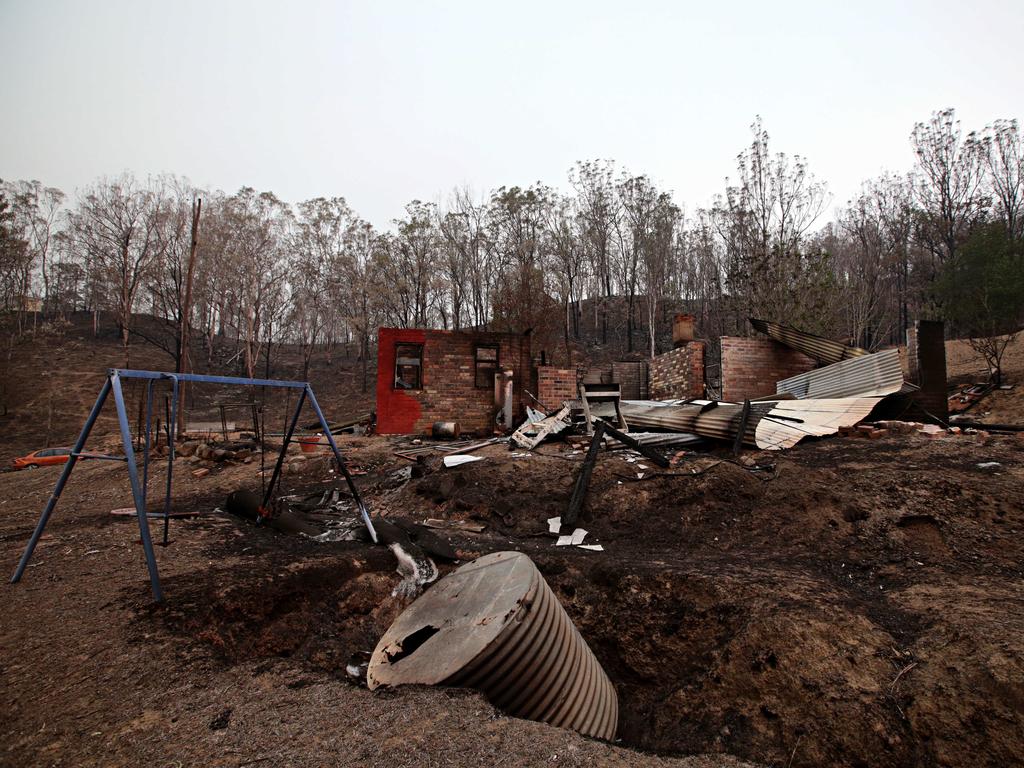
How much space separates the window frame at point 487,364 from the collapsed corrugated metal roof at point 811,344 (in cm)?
654

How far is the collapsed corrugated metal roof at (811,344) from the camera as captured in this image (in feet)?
31.5

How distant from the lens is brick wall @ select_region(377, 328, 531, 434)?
12625 millimetres

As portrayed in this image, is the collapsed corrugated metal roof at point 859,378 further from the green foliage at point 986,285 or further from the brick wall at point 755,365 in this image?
the green foliage at point 986,285

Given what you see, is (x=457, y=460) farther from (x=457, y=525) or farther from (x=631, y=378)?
(x=631, y=378)

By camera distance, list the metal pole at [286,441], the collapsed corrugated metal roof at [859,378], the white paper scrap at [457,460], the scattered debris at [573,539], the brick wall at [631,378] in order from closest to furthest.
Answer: the metal pole at [286,441], the scattered debris at [573,539], the white paper scrap at [457,460], the collapsed corrugated metal roof at [859,378], the brick wall at [631,378]

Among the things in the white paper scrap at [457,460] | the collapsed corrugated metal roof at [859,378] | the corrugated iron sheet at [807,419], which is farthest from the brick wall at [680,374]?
the white paper scrap at [457,460]

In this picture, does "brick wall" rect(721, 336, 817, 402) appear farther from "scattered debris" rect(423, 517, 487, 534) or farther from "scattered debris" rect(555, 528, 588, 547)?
"scattered debris" rect(423, 517, 487, 534)

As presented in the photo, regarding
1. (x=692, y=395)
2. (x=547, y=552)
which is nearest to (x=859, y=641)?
(x=547, y=552)

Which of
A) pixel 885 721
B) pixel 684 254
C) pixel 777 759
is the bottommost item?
pixel 777 759

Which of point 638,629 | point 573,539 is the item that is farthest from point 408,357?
point 638,629

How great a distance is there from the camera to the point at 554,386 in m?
12.6

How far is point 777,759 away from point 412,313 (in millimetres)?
28187

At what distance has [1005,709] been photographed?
2.15m

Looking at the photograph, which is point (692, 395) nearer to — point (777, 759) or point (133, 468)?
point (777, 759)
